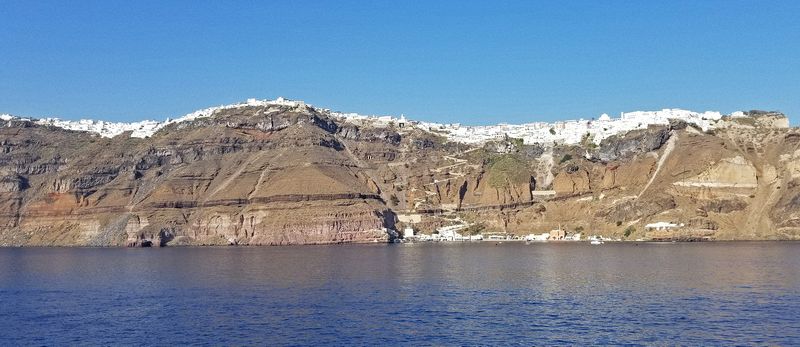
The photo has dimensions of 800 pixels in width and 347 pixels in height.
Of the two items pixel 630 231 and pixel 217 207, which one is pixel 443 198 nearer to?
pixel 630 231

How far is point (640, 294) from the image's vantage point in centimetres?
6431

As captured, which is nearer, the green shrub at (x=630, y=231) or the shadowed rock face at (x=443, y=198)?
the shadowed rock face at (x=443, y=198)

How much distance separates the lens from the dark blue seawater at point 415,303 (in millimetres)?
47094

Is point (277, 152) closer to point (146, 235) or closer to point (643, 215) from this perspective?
point (146, 235)

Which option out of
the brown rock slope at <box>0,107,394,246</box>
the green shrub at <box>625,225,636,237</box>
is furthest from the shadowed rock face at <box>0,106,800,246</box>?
the green shrub at <box>625,225,636,237</box>

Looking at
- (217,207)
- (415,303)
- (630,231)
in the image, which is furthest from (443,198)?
(415,303)

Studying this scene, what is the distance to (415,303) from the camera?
60.3 meters

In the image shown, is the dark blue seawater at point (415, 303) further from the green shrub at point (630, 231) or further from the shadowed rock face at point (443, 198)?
the green shrub at point (630, 231)

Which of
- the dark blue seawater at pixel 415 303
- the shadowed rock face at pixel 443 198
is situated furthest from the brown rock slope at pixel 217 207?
the dark blue seawater at pixel 415 303

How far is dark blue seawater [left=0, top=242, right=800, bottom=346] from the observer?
4709 cm

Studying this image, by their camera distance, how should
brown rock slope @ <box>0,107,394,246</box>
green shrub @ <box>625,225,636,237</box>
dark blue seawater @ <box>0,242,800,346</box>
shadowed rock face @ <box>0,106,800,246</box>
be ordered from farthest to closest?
1. brown rock slope @ <box>0,107,394,246</box>
2. green shrub @ <box>625,225,636,237</box>
3. shadowed rock face @ <box>0,106,800,246</box>
4. dark blue seawater @ <box>0,242,800,346</box>

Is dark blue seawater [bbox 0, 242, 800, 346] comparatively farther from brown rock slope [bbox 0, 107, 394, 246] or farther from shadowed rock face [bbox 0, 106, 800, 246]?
brown rock slope [bbox 0, 107, 394, 246]

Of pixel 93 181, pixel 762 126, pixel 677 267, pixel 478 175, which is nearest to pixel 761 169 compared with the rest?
pixel 762 126

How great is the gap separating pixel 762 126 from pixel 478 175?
62.9m
